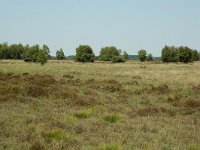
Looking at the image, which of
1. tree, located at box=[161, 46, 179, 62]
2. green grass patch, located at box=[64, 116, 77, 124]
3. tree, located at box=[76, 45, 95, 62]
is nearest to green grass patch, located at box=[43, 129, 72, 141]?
green grass patch, located at box=[64, 116, 77, 124]

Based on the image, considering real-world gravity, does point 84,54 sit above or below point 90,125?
above

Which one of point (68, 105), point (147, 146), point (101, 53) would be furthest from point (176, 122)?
point (101, 53)

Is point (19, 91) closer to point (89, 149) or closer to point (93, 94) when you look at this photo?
point (93, 94)

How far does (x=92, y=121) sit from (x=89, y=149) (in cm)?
353

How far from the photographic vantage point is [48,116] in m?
12.5

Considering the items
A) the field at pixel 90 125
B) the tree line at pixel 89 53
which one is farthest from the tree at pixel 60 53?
A: the field at pixel 90 125

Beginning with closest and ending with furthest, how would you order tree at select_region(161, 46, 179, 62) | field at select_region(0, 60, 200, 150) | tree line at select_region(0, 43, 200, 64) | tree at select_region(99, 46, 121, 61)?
field at select_region(0, 60, 200, 150)
tree line at select_region(0, 43, 200, 64)
tree at select_region(161, 46, 179, 62)
tree at select_region(99, 46, 121, 61)

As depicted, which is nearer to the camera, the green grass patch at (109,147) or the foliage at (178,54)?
the green grass patch at (109,147)

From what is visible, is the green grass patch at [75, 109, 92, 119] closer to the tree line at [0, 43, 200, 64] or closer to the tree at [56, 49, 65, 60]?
the tree line at [0, 43, 200, 64]

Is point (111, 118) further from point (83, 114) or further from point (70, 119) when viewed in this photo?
point (70, 119)

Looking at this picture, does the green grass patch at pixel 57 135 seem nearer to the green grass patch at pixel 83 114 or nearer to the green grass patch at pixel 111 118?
the green grass patch at pixel 111 118

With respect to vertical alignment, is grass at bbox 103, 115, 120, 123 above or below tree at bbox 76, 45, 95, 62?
below

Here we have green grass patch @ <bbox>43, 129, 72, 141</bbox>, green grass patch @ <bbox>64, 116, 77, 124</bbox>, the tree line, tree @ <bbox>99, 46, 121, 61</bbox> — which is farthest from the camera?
tree @ <bbox>99, 46, 121, 61</bbox>

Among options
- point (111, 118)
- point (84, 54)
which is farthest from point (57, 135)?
point (84, 54)
